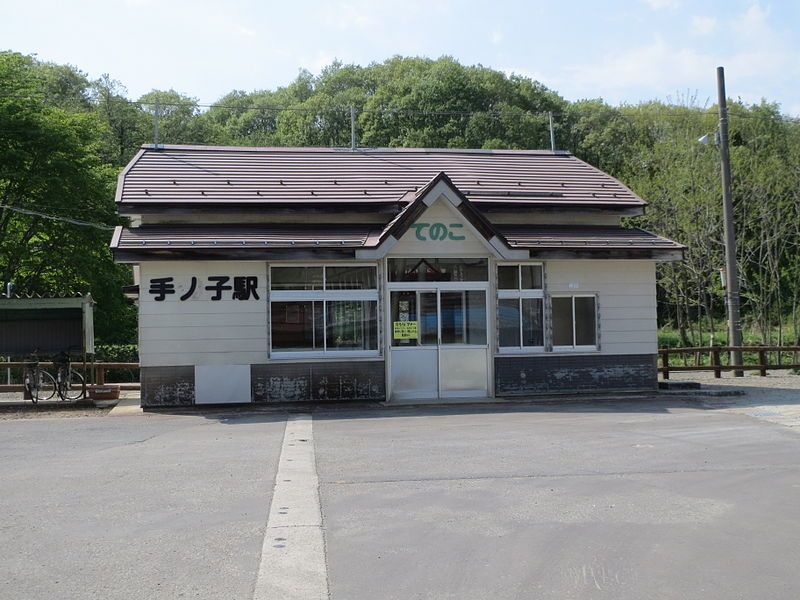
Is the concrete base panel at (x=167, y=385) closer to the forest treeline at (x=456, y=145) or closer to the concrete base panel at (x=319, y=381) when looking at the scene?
the concrete base panel at (x=319, y=381)

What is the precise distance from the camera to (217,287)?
17.3 metres

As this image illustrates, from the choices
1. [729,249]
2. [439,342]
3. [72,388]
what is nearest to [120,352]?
[72,388]

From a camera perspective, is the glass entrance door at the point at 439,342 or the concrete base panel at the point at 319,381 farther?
the glass entrance door at the point at 439,342

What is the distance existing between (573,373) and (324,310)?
5.69m

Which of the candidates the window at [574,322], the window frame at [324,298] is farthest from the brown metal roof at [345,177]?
the window at [574,322]

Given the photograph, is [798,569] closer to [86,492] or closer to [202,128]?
[86,492]

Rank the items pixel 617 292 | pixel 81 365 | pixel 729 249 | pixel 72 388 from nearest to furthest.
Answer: pixel 617 292
pixel 72 388
pixel 81 365
pixel 729 249

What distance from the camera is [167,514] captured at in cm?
779

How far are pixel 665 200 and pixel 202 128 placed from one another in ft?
102

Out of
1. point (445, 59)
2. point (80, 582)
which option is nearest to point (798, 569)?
point (80, 582)

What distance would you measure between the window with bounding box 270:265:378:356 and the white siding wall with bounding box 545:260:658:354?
4.12 meters

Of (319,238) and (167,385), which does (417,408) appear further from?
(167,385)

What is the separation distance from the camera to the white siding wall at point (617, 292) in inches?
732

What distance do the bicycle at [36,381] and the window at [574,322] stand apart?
11429mm
